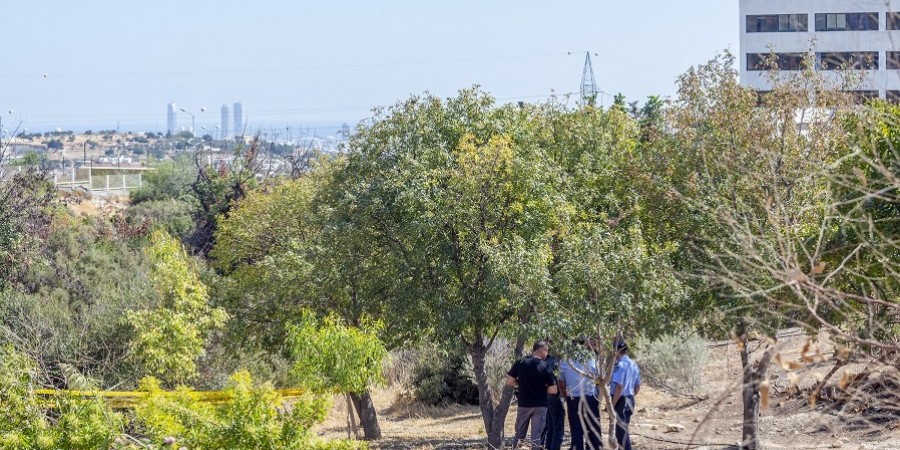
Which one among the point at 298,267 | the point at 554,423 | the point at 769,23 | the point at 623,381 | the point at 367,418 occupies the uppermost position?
the point at 769,23

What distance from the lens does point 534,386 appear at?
1330 cm

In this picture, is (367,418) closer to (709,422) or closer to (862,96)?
(709,422)

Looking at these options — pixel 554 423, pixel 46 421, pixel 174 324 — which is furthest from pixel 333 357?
pixel 174 324

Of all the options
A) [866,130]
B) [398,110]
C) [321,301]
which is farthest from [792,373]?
[321,301]

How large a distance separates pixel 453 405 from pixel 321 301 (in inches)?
308

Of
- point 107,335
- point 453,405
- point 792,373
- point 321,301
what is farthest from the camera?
point 453,405

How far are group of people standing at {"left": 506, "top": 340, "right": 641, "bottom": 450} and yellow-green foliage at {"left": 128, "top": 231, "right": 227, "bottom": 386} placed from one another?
722 cm

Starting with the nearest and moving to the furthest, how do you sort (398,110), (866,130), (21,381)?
(866,130) < (21,381) < (398,110)

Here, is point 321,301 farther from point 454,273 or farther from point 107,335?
point 107,335

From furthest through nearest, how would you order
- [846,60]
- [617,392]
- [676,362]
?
[676,362] < [617,392] < [846,60]

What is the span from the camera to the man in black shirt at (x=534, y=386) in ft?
42.3

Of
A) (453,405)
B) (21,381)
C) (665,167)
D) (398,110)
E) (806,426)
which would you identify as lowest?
(453,405)

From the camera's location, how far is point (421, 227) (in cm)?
1398

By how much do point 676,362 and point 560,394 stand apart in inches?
290
